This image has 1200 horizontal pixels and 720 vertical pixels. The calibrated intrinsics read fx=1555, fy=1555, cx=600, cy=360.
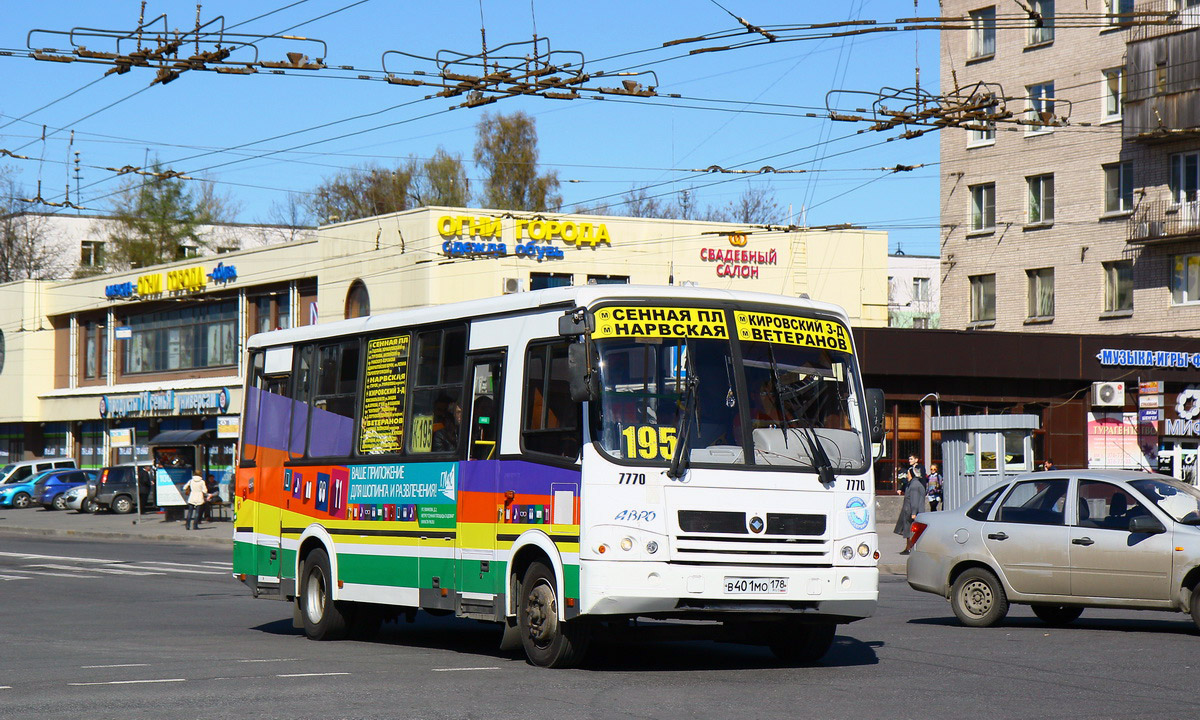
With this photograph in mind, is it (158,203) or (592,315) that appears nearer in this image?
(592,315)

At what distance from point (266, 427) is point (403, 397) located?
3.08 m

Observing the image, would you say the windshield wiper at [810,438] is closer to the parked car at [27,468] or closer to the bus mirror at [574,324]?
the bus mirror at [574,324]

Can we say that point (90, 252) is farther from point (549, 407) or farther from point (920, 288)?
point (549, 407)

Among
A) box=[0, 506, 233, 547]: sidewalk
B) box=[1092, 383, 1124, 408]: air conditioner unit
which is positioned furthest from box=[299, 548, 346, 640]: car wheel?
box=[1092, 383, 1124, 408]: air conditioner unit

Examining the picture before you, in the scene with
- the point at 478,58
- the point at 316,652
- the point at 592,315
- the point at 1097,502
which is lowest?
the point at 316,652

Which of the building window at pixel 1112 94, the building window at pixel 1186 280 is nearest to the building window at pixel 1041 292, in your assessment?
the building window at pixel 1186 280

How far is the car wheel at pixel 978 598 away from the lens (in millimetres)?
15688

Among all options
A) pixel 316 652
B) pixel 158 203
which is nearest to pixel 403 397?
pixel 316 652

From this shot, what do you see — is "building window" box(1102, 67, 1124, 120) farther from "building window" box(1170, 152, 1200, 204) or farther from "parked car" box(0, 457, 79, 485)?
"parked car" box(0, 457, 79, 485)

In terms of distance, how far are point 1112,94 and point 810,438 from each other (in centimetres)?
4433

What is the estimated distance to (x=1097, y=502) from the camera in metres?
15.1

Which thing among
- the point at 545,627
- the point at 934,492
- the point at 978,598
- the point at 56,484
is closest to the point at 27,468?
the point at 56,484

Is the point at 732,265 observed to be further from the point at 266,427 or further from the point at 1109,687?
the point at 1109,687

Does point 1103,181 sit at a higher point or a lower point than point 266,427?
higher
